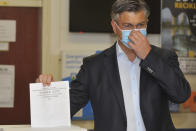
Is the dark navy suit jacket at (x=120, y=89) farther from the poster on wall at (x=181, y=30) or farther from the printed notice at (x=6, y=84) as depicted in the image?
the printed notice at (x=6, y=84)

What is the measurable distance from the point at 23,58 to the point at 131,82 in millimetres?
1757

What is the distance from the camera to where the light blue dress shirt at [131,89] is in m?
1.88

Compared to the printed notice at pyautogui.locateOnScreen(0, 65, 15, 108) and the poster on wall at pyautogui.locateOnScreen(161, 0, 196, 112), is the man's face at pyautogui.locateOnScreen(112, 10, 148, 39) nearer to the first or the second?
the poster on wall at pyautogui.locateOnScreen(161, 0, 196, 112)

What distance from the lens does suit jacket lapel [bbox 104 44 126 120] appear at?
6.19 feet

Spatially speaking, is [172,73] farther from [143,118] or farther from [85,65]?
[85,65]

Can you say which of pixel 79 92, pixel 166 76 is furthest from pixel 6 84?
pixel 166 76

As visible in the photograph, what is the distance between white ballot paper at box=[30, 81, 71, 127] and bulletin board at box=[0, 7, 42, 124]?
177cm

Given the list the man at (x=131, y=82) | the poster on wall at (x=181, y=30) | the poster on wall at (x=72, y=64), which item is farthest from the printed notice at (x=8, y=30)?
the man at (x=131, y=82)

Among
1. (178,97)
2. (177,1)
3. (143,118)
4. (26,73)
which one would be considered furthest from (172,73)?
(26,73)

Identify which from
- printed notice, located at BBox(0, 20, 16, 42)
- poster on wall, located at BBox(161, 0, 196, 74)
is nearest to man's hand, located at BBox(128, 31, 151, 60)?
poster on wall, located at BBox(161, 0, 196, 74)

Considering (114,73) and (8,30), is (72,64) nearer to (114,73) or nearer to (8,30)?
(8,30)

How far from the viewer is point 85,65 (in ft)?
6.84

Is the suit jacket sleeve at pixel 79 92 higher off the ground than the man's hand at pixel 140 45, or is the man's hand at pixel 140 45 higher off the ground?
the man's hand at pixel 140 45

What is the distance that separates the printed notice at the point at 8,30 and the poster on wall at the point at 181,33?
1405 millimetres
